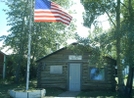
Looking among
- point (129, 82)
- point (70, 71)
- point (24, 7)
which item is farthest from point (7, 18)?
point (129, 82)

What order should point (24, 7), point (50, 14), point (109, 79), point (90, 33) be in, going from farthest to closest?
1. point (24, 7)
2. point (109, 79)
3. point (90, 33)
4. point (50, 14)

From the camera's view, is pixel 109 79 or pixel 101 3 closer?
pixel 101 3

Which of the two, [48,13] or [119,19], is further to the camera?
[119,19]

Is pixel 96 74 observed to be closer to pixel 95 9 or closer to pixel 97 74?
pixel 97 74

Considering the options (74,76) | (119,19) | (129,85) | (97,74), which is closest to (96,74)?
(97,74)

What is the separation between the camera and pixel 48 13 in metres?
14.1

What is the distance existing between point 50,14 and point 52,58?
7914mm

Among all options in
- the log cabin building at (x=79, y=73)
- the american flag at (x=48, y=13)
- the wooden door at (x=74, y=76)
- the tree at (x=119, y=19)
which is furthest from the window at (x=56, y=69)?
the american flag at (x=48, y=13)

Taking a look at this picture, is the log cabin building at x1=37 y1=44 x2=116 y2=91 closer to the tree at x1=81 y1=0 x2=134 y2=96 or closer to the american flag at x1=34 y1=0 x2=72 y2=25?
the tree at x1=81 y1=0 x2=134 y2=96

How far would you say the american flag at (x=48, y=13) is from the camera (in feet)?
45.8

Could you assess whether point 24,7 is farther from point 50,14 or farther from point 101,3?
point 50,14

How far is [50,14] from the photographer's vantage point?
14.0 m

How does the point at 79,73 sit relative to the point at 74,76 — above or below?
above

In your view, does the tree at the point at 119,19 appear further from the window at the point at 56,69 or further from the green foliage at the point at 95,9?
the window at the point at 56,69
